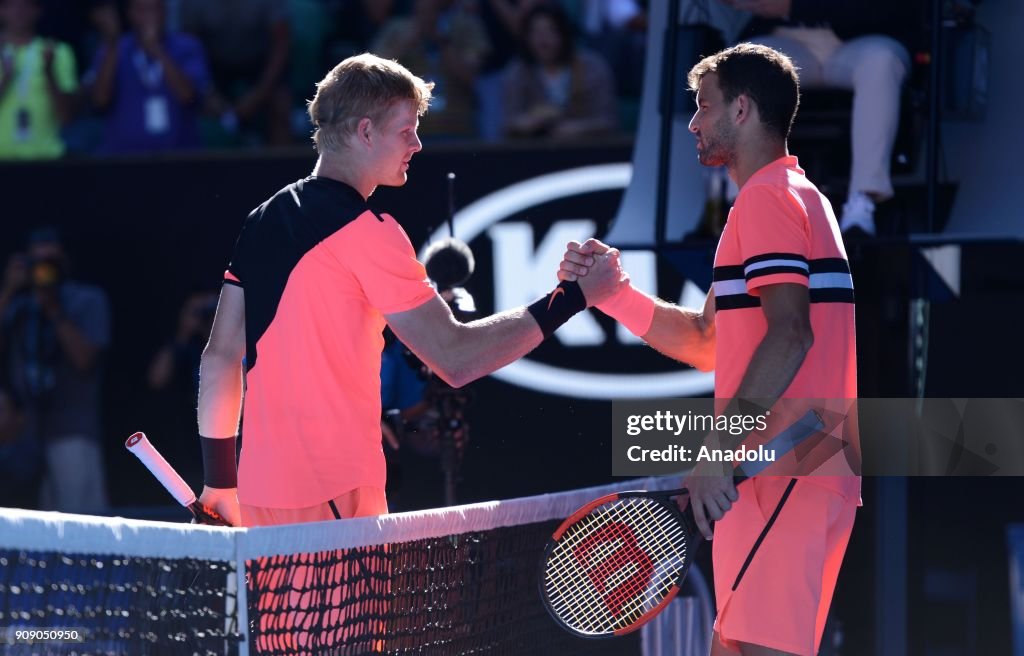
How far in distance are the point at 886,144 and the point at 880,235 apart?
33 centimetres

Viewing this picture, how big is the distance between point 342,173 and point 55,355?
4.61 meters

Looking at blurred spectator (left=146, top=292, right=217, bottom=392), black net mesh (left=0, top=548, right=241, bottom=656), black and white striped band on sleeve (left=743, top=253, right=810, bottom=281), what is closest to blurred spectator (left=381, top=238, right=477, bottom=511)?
black and white striped band on sleeve (left=743, top=253, right=810, bottom=281)

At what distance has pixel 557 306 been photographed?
3568 millimetres

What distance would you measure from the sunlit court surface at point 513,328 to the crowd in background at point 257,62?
20mm

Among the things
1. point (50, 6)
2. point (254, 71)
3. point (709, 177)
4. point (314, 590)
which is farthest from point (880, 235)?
point (50, 6)

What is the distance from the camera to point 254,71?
8070 mm

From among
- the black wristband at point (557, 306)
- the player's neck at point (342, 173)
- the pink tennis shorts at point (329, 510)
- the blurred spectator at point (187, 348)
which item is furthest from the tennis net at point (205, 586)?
the blurred spectator at point (187, 348)

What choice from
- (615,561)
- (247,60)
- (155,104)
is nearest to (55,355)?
(155,104)

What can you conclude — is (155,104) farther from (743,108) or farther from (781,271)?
(781,271)

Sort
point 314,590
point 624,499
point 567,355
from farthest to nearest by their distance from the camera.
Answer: point 567,355 < point 624,499 < point 314,590

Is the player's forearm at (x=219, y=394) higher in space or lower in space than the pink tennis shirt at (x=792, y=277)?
lower

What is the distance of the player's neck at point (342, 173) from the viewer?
10.9 ft

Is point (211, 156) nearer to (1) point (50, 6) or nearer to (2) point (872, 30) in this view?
(1) point (50, 6)

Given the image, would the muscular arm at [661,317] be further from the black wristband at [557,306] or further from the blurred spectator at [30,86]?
the blurred spectator at [30,86]
